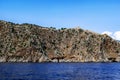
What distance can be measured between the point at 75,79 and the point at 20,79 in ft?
46.8

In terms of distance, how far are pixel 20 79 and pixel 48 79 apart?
8695 mm

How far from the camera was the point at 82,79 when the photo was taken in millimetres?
79812

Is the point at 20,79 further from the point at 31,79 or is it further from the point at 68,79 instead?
the point at 68,79

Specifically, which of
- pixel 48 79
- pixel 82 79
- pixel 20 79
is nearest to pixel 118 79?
pixel 82 79

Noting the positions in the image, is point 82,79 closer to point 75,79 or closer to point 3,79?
point 75,79

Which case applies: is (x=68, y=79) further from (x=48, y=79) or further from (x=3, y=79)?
(x=3, y=79)

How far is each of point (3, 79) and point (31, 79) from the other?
7372 mm

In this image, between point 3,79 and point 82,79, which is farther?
point 82,79

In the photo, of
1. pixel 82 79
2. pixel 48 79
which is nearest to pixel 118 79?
pixel 82 79

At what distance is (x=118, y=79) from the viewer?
84.1m

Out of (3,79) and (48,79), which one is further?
(48,79)

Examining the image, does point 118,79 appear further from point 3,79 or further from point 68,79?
point 3,79

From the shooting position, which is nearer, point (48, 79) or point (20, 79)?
point (20, 79)

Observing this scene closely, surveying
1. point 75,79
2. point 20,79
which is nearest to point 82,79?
point 75,79
